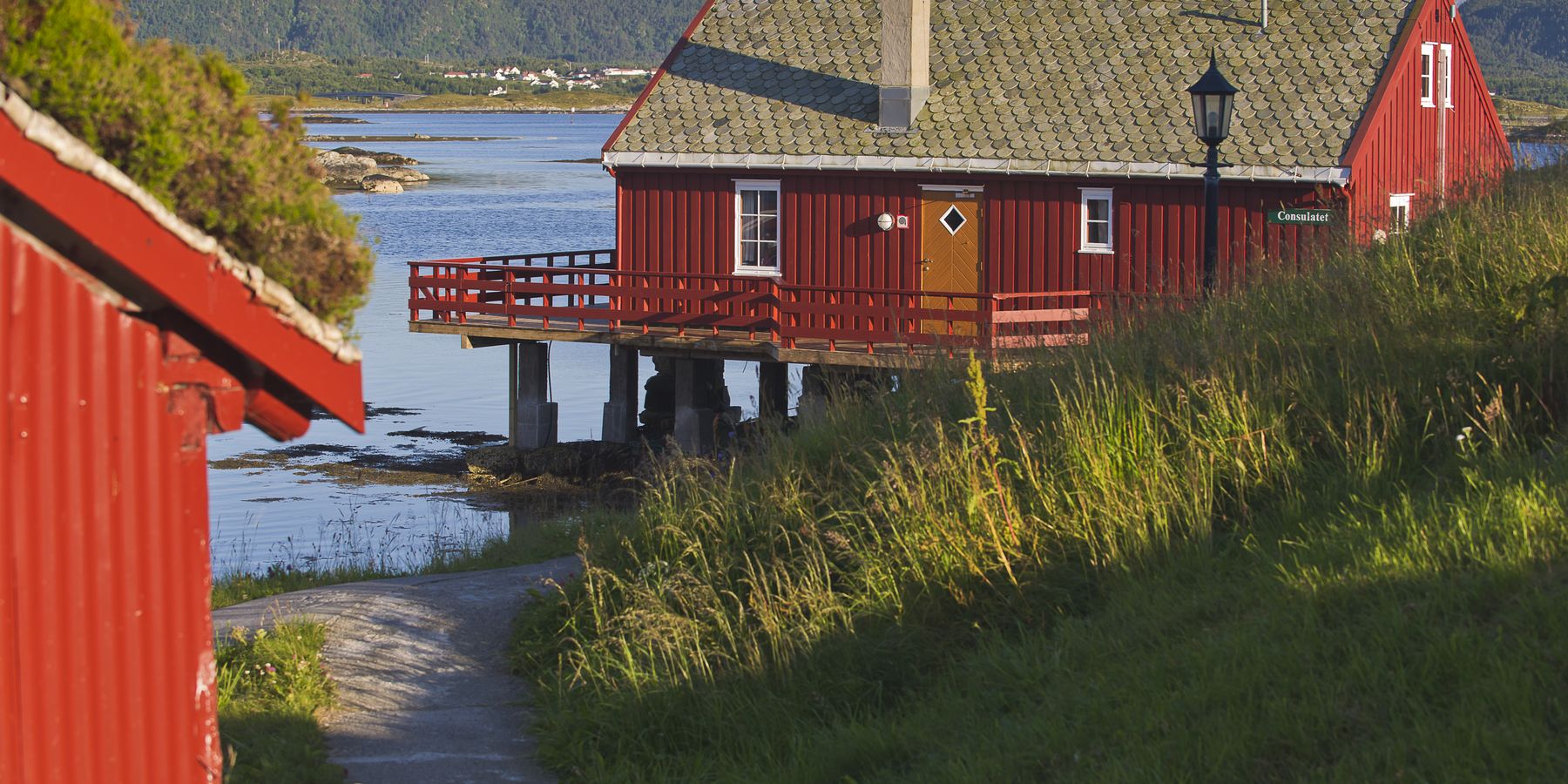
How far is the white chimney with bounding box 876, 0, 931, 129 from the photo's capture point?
2292cm

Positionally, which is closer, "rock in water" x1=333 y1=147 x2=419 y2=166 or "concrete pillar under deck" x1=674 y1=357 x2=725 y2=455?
"concrete pillar under deck" x1=674 y1=357 x2=725 y2=455

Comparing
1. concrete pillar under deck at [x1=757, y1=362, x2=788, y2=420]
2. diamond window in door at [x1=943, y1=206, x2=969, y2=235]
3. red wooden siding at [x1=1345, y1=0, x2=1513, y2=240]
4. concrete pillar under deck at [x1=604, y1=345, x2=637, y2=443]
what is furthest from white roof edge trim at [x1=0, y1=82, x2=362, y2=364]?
concrete pillar under deck at [x1=757, y1=362, x2=788, y2=420]

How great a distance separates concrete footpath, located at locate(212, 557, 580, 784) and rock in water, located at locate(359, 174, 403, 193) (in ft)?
247

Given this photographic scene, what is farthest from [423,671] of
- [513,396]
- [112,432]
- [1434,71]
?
[1434,71]

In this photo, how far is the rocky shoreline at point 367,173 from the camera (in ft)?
281

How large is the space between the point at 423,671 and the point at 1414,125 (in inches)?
704

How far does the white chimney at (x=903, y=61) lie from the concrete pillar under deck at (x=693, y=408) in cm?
464

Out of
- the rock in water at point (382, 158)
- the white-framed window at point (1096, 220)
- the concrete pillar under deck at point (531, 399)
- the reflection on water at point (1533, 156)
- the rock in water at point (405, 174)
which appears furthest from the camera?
the rock in water at point (382, 158)

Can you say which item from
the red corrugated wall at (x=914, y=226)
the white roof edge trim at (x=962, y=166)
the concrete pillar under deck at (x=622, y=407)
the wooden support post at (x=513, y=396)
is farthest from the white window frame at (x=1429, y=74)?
the wooden support post at (x=513, y=396)

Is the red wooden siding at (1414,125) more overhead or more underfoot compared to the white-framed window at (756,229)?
more overhead

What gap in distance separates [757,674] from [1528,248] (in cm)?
524

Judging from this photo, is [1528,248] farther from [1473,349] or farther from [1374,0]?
[1374,0]

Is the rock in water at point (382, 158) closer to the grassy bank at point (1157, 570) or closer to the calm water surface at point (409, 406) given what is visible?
the calm water surface at point (409, 406)

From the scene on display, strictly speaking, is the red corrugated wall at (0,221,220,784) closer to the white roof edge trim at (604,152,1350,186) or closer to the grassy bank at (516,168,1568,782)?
the grassy bank at (516,168,1568,782)
